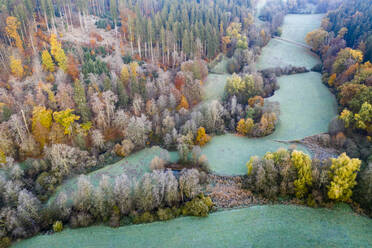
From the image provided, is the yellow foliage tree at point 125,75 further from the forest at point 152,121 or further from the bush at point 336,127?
the bush at point 336,127

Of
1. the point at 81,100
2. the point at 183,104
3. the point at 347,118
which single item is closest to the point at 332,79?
the point at 347,118

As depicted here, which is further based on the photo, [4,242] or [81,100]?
[81,100]

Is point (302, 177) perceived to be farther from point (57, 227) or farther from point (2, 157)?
point (2, 157)

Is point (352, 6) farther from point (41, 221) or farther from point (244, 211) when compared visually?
point (41, 221)

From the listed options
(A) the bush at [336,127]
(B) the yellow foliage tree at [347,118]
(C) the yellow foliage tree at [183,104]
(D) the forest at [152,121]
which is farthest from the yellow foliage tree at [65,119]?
(B) the yellow foliage tree at [347,118]

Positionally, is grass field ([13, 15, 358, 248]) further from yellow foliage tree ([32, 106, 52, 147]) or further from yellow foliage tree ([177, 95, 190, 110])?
yellow foliage tree ([177, 95, 190, 110])

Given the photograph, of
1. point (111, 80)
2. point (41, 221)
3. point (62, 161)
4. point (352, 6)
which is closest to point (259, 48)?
point (352, 6)
